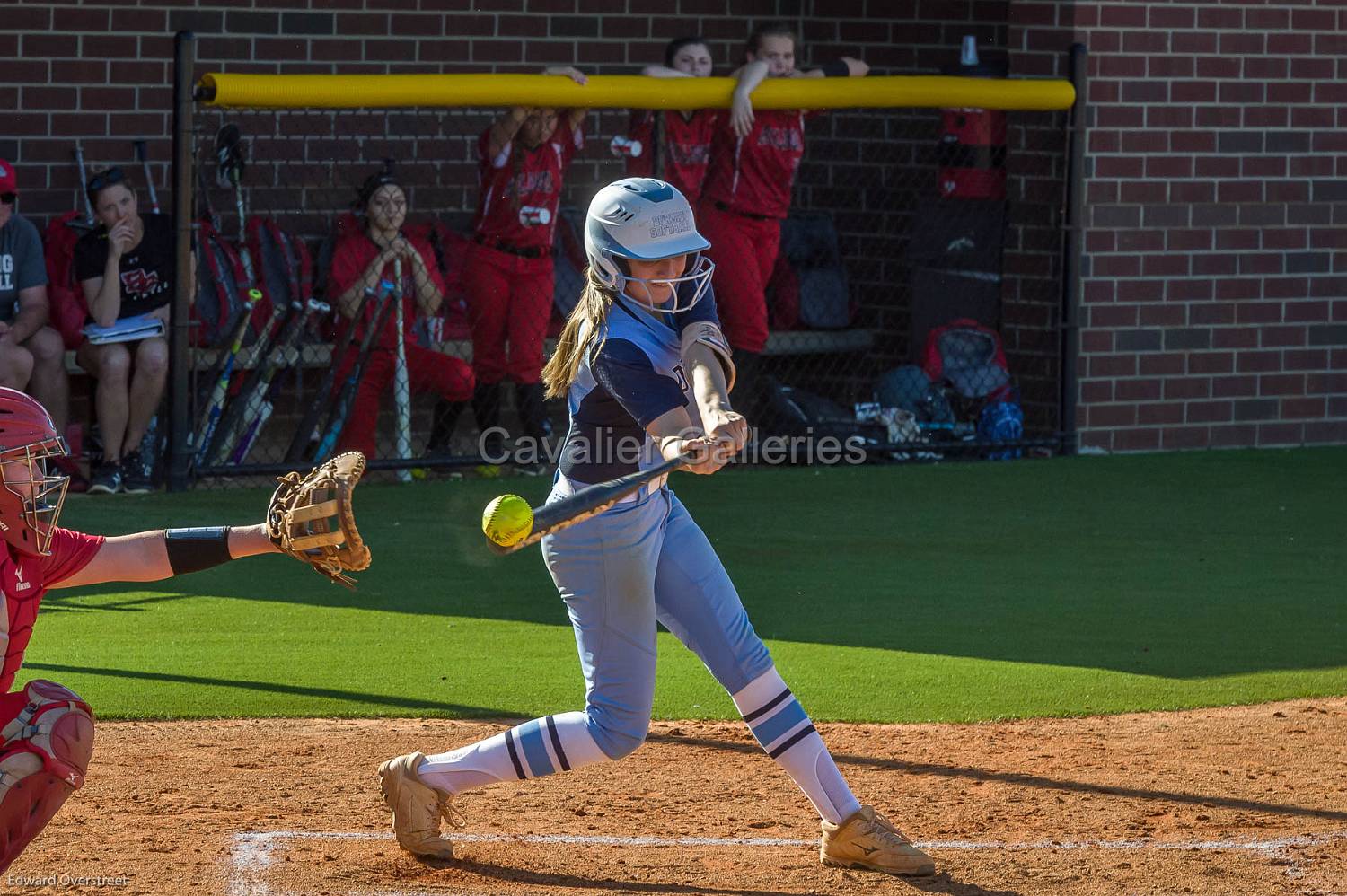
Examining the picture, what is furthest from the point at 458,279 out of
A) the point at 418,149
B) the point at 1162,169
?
the point at 1162,169

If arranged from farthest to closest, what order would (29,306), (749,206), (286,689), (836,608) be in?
(749,206)
(29,306)
(836,608)
(286,689)

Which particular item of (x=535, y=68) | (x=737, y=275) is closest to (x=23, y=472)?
(x=737, y=275)

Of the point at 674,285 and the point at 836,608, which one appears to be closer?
the point at 674,285

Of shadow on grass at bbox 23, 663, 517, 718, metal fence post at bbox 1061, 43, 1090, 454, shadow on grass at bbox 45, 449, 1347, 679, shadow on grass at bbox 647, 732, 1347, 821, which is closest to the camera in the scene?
shadow on grass at bbox 647, 732, 1347, 821

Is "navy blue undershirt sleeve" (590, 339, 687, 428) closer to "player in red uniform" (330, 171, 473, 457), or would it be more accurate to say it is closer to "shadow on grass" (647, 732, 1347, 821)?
"shadow on grass" (647, 732, 1347, 821)

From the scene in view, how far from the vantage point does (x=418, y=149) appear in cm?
1168

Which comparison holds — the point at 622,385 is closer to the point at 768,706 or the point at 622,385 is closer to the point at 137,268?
the point at 768,706

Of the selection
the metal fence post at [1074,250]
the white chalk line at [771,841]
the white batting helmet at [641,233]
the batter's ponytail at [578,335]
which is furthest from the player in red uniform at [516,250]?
the white batting helmet at [641,233]

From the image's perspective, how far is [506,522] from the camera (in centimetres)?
380

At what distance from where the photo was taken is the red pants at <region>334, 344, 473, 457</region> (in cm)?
1009

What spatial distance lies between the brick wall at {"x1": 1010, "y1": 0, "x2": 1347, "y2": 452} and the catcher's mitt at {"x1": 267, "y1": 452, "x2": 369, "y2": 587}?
809cm

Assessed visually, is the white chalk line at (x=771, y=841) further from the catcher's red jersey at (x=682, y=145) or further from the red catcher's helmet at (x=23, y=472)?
the catcher's red jersey at (x=682, y=145)

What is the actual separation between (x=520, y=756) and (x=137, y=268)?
5.96m
